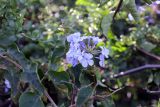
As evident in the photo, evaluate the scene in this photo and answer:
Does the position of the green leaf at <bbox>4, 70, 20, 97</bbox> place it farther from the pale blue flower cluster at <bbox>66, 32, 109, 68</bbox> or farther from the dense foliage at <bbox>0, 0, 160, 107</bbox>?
the pale blue flower cluster at <bbox>66, 32, 109, 68</bbox>

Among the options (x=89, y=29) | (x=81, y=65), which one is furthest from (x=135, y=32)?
(x=81, y=65)

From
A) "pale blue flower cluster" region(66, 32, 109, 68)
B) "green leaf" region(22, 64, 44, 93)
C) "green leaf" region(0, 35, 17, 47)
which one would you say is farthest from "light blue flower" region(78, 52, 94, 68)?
"green leaf" region(0, 35, 17, 47)

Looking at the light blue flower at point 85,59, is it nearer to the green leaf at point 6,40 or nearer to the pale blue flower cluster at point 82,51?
the pale blue flower cluster at point 82,51

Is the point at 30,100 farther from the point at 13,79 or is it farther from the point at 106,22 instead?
the point at 106,22

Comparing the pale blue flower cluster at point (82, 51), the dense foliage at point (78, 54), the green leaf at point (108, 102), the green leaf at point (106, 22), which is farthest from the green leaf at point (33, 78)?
the green leaf at point (106, 22)

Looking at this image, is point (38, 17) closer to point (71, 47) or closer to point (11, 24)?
point (11, 24)

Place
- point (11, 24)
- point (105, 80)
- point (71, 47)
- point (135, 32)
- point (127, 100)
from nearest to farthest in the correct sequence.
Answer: point (71, 47)
point (11, 24)
point (105, 80)
point (135, 32)
point (127, 100)

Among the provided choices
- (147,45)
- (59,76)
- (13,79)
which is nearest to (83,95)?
(59,76)
